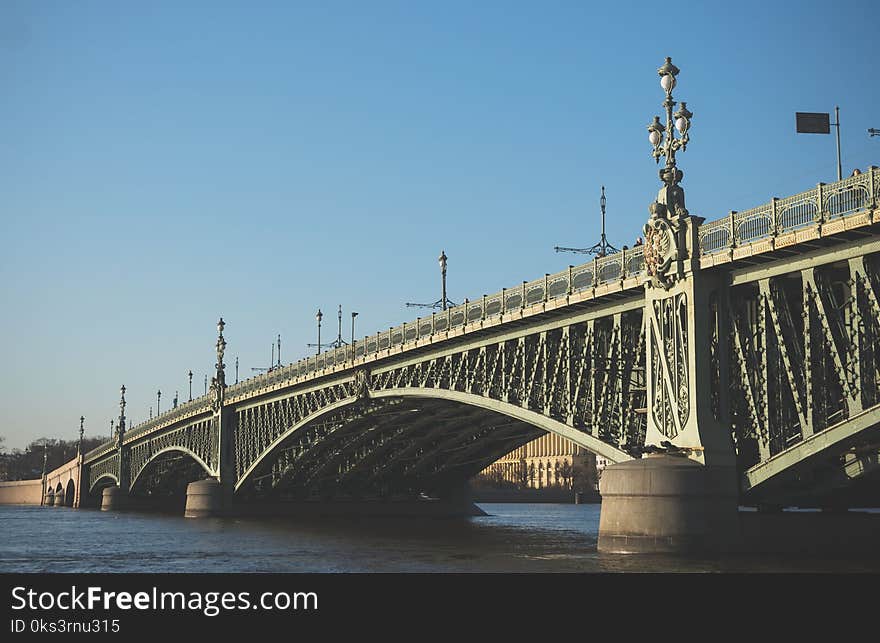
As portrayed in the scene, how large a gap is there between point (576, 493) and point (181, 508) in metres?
55.3

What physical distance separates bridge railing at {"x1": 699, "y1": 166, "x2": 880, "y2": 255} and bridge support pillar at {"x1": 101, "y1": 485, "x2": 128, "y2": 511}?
87.5 m

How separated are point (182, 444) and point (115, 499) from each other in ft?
62.9

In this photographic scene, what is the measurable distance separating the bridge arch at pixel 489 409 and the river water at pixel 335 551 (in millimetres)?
3506

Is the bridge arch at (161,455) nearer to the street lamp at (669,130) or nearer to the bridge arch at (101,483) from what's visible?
the bridge arch at (101,483)

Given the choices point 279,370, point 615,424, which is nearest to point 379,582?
point 615,424

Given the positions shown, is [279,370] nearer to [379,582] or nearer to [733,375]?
[733,375]

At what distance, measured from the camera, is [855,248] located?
29.4m

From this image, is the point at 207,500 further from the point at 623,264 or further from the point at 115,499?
the point at 623,264

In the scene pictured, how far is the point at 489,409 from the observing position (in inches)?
1873

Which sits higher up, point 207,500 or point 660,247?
point 660,247

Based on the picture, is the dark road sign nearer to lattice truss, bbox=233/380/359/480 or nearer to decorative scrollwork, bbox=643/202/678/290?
decorative scrollwork, bbox=643/202/678/290

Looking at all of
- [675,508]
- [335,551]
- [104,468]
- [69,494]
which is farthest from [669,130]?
[69,494]

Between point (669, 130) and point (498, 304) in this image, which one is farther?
point (498, 304)

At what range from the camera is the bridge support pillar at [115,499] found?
110938 mm
